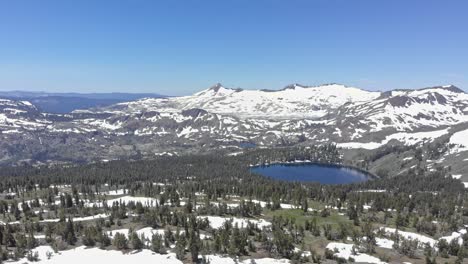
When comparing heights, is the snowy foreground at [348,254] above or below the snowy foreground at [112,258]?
above

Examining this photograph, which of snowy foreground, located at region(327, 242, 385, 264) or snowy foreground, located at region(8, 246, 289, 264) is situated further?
snowy foreground, located at region(327, 242, 385, 264)

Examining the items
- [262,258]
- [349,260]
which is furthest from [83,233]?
[349,260]

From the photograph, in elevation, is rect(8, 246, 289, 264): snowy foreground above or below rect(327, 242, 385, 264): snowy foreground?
below

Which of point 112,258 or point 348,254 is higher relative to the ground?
point 348,254

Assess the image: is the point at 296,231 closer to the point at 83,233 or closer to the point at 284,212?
the point at 284,212

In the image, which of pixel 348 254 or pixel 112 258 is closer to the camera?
pixel 112 258

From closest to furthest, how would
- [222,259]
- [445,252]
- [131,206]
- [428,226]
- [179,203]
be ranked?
[222,259], [445,252], [428,226], [131,206], [179,203]

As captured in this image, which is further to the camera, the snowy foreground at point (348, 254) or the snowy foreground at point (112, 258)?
the snowy foreground at point (348, 254)

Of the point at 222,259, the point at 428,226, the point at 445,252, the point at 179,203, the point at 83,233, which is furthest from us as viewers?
the point at 179,203
